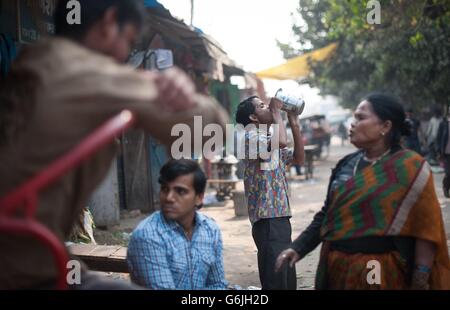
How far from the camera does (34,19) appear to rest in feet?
16.5

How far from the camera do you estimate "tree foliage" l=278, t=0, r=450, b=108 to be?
31.3 ft

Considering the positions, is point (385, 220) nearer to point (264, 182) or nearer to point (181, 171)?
point (181, 171)

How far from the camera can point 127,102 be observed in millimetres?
1520

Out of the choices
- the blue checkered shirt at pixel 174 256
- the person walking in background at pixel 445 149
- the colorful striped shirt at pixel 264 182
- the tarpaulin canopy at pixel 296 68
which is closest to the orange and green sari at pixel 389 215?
the blue checkered shirt at pixel 174 256

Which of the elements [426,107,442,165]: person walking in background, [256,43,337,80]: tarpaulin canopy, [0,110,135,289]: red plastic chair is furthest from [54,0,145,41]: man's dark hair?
[256,43,337,80]: tarpaulin canopy

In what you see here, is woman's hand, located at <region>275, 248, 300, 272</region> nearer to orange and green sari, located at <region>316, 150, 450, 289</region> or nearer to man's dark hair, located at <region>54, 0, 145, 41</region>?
orange and green sari, located at <region>316, 150, 450, 289</region>

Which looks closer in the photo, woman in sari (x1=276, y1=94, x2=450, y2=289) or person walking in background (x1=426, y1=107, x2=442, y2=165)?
woman in sari (x1=276, y1=94, x2=450, y2=289)

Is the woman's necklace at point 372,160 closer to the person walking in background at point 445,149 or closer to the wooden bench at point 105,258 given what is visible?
the wooden bench at point 105,258

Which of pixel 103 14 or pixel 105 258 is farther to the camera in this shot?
pixel 105 258

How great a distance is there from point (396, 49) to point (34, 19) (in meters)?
9.81

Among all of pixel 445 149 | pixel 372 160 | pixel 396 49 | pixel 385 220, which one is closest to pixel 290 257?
pixel 385 220

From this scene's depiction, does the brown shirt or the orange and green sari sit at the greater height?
the brown shirt

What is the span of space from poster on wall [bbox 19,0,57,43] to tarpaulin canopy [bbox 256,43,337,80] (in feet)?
42.0
